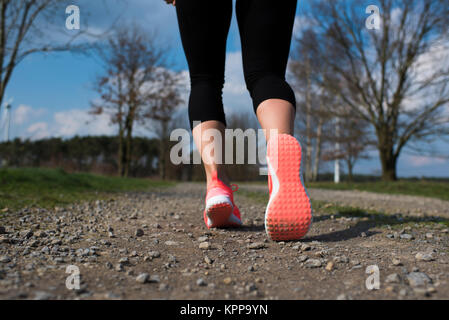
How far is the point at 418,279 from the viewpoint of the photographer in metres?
0.92

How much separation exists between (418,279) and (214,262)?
2.04 ft

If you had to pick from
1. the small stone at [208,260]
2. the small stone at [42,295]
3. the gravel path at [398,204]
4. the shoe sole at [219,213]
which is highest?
the shoe sole at [219,213]

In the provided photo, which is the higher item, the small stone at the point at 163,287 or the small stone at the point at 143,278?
the small stone at the point at 143,278

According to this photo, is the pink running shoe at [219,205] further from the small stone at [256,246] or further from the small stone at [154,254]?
the small stone at [154,254]

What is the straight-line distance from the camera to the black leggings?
151 cm

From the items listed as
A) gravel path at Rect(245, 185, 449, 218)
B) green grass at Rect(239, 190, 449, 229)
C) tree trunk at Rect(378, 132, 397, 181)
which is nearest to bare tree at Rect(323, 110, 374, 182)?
tree trunk at Rect(378, 132, 397, 181)

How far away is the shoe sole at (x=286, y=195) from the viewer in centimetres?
132

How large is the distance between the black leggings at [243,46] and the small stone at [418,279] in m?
0.82

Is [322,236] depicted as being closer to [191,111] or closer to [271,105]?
[271,105]

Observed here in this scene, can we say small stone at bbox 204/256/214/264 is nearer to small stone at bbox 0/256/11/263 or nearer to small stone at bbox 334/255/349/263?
small stone at bbox 334/255/349/263

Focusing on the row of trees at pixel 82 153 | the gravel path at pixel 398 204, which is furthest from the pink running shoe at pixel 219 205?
the row of trees at pixel 82 153

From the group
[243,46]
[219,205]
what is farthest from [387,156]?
[219,205]

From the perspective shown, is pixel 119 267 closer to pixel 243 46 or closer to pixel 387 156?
pixel 243 46
